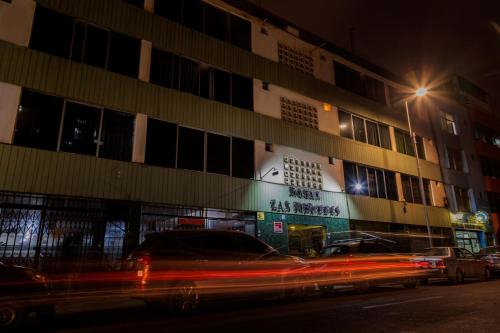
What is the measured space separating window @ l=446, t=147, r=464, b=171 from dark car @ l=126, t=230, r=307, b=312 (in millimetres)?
24998

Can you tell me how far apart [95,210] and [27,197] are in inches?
80.7

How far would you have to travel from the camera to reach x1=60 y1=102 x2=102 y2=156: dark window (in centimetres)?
1256

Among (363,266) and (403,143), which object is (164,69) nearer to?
(363,266)

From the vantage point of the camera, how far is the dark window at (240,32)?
1848 centimetres

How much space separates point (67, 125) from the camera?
12.6 m

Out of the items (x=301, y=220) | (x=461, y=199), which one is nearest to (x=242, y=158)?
(x=301, y=220)

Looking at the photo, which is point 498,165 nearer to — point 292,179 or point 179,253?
point 292,179

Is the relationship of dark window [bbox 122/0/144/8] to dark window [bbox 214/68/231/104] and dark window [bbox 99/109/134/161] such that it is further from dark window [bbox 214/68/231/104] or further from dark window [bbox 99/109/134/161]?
dark window [bbox 99/109/134/161]

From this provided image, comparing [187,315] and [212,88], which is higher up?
A: [212,88]

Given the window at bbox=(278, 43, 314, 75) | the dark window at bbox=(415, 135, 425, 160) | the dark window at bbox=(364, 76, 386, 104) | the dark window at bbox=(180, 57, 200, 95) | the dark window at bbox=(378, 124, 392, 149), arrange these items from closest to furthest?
the dark window at bbox=(180, 57, 200, 95) → the window at bbox=(278, 43, 314, 75) → the dark window at bbox=(378, 124, 392, 149) → the dark window at bbox=(364, 76, 386, 104) → the dark window at bbox=(415, 135, 425, 160)

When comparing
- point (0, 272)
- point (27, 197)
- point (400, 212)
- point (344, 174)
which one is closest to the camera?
point (0, 272)

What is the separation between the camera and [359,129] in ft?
76.2

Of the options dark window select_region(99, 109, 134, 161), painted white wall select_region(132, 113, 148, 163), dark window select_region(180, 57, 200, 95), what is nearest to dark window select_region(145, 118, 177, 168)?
painted white wall select_region(132, 113, 148, 163)

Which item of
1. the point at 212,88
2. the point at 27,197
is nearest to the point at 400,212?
the point at 212,88
